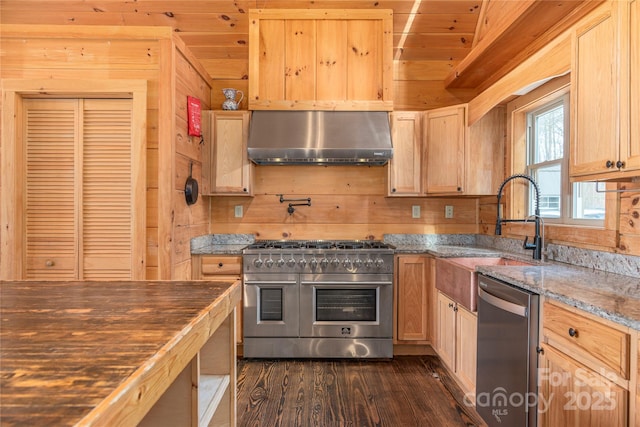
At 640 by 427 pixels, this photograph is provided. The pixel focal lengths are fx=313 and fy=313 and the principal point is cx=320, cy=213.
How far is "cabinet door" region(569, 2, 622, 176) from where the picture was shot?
56.9 inches

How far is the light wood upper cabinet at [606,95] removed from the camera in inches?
54.0

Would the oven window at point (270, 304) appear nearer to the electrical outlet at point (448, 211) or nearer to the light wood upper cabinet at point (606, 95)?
the electrical outlet at point (448, 211)

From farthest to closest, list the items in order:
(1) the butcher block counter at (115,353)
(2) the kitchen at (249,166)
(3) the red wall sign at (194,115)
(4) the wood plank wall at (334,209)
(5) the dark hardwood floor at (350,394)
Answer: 1. (4) the wood plank wall at (334,209)
2. (3) the red wall sign at (194,115)
3. (2) the kitchen at (249,166)
4. (5) the dark hardwood floor at (350,394)
5. (1) the butcher block counter at (115,353)

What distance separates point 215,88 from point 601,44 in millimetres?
3143

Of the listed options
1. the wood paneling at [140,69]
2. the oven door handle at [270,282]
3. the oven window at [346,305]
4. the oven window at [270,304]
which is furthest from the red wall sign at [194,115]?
the oven window at [346,305]

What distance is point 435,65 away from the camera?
337 cm

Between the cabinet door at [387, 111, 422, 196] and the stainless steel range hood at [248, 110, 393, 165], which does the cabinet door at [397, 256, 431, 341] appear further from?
the stainless steel range hood at [248, 110, 393, 165]

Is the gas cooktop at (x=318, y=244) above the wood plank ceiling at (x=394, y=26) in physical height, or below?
below

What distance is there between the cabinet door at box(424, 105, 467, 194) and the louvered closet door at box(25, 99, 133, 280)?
2.57 meters

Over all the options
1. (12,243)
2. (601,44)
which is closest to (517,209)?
(601,44)

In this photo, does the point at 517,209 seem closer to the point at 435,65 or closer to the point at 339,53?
the point at 435,65

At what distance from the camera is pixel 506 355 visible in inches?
65.6

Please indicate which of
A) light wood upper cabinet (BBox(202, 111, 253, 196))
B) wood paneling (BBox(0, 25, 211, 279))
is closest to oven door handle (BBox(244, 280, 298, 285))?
wood paneling (BBox(0, 25, 211, 279))

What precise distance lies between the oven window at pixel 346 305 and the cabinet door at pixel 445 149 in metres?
1.19
